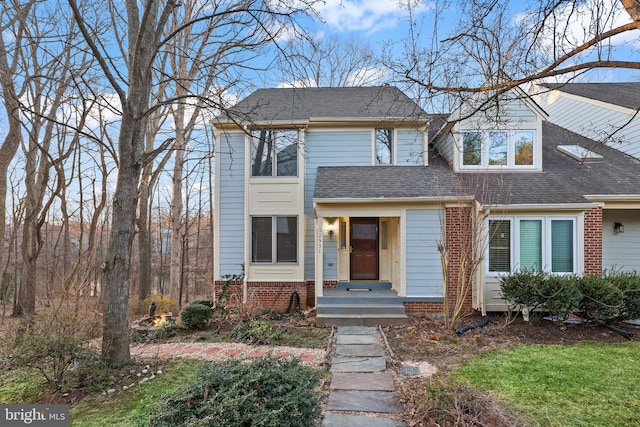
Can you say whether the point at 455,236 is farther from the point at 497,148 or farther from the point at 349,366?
the point at 349,366

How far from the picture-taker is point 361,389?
4.37m

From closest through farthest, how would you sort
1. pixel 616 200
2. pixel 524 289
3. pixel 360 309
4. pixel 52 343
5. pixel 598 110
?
pixel 52 343
pixel 524 289
pixel 360 309
pixel 616 200
pixel 598 110

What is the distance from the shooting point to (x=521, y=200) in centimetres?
799

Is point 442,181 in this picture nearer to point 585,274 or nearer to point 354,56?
point 585,274

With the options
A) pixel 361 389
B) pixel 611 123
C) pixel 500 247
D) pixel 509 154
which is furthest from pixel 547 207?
pixel 361 389

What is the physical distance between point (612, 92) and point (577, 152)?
401 cm

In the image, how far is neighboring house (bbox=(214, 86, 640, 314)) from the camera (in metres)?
8.06

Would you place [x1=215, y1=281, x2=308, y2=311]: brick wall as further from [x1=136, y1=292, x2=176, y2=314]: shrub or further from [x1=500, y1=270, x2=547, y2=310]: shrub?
[x1=500, y1=270, x2=547, y2=310]: shrub

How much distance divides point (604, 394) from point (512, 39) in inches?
188

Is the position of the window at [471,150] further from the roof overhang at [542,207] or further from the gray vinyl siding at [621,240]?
the gray vinyl siding at [621,240]

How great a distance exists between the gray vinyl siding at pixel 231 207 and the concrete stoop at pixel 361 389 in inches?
176

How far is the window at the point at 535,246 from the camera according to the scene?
26.3ft

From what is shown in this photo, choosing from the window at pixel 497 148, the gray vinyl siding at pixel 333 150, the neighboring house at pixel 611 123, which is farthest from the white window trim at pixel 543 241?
the gray vinyl siding at pixel 333 150

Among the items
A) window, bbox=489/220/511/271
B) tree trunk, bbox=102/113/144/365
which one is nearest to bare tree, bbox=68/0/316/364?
tree trunk, bbox=102/113/144/365
